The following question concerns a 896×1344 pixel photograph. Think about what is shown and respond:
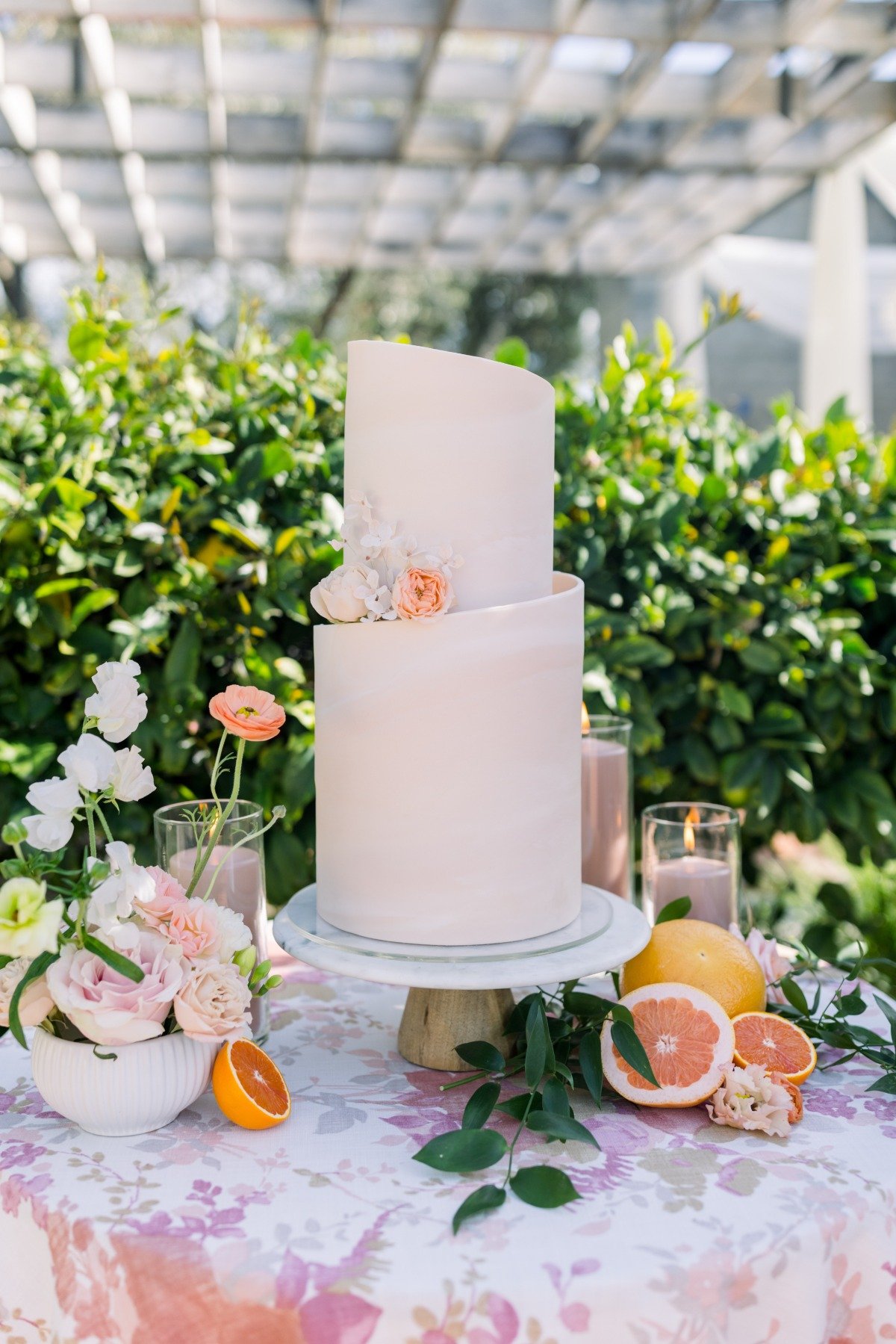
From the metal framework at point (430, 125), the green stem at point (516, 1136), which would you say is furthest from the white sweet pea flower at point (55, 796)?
the metal framework at point (430, 125)

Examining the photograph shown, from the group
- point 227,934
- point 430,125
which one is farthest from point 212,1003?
point 430,125

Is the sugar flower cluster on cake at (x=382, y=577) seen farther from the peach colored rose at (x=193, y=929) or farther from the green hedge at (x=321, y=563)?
the green hedge at (x=321, y=563)

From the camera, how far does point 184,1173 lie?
3.21 feet

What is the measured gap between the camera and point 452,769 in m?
1.10

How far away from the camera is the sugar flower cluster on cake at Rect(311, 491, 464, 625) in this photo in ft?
3.54

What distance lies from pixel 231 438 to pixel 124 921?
1252 millimetres

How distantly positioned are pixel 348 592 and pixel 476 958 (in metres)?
0.38

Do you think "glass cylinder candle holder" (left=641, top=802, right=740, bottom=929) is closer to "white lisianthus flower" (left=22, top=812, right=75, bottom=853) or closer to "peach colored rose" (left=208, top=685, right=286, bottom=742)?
"peach colored rose" (left=208, top=685, right=286, bottom=742)

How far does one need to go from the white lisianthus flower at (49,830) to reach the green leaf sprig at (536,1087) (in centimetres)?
41

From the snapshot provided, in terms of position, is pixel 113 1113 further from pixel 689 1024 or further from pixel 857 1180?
→ pixel 857 1180

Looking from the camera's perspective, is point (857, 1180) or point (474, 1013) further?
point (474, 1013)

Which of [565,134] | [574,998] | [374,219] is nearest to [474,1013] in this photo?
[574,998]

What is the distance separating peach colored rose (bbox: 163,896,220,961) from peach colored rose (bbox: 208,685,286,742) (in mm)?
167

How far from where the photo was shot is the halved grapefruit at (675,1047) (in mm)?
1090
